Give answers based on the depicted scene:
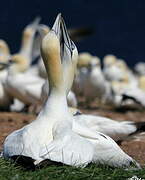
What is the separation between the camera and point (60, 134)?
692 centimetres

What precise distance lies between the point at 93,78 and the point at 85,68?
1.87 metres

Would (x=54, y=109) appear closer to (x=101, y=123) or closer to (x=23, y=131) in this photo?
(x=23, y=131)

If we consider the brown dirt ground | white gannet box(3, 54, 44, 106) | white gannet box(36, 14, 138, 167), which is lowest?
the brown dirt ground

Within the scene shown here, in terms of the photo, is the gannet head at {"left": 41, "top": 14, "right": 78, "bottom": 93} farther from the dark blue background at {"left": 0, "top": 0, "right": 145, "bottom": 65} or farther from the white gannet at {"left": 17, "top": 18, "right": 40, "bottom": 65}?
the dark blue background at {"left": 0, "top": 0, "right": 145, "bottom": 65}

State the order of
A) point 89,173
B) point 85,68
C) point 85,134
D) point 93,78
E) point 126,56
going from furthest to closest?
1. point 126,56
2. point 85,68
3. point 93,78
4. point 85,134
5. point 89,173

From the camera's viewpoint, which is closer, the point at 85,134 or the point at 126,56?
the point at 85,134

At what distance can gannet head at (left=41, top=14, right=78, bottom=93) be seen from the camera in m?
7.34

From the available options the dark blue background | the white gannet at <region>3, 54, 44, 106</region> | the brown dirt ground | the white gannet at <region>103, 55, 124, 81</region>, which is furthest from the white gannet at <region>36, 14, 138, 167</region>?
the dark blue background

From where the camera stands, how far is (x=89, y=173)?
668 cm

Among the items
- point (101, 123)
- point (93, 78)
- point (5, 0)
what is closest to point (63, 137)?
point (101, 123)

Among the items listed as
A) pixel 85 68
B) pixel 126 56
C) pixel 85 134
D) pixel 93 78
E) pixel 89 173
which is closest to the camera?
pixel 89 173

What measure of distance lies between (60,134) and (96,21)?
79.1 feet

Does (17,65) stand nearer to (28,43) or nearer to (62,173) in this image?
(28,43)

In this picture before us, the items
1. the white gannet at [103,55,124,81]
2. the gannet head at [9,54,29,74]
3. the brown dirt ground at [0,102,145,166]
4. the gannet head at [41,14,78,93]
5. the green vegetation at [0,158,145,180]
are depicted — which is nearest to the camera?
the green vegetation at [0,158,145,180]
